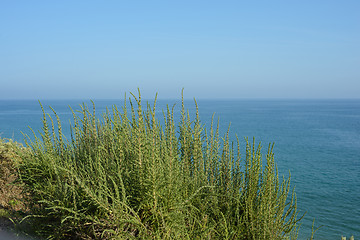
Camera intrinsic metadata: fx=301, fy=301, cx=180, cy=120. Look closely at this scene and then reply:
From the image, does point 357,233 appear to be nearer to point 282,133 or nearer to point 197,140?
point 197,140

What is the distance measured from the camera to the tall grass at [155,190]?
3.13 m

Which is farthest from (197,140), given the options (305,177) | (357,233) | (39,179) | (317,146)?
(317,146)

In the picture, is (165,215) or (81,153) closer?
(165,215)

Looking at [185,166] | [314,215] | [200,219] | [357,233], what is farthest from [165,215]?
[314,215]

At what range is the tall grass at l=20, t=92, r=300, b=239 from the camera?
123 inches

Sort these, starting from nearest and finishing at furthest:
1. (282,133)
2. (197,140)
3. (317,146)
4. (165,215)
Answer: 1. (165,215)
2. (197,140)
3. (317,146)
4. (282,133)

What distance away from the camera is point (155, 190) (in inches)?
120

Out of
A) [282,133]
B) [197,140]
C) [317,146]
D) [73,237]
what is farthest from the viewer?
[282,133]

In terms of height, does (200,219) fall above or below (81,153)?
below

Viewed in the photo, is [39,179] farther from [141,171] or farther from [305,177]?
[305,177]

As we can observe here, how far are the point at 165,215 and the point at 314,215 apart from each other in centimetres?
1633

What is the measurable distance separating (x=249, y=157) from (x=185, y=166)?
36.0 inches

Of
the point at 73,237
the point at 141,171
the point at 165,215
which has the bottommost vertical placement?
the point at 73,237

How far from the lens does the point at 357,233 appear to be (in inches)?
569
